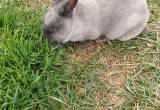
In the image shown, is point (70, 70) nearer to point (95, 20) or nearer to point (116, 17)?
point (95, 20)

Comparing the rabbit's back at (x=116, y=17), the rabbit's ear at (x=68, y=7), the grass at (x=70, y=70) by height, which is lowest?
the grass at (x=70, y=70)

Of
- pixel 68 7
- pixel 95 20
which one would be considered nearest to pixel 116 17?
pixel 95 20

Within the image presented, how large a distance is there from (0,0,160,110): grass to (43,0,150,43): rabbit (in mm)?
112

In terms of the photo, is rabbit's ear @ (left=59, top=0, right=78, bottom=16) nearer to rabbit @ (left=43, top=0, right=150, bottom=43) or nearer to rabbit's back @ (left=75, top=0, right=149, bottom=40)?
rabbit @ (left=43, top=0, right=150, bottom=43)

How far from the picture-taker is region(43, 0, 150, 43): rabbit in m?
3.52

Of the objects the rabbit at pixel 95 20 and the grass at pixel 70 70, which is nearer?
the grass at pixel 70 70

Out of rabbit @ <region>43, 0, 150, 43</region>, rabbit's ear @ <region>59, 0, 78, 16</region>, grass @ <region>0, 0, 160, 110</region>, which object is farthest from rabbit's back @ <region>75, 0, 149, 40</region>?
rabbit's ear @ <region>59, 0, 78, 16</region>

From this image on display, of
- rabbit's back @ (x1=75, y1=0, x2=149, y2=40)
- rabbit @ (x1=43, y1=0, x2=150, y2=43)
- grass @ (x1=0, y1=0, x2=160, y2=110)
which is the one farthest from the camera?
rabbit's back @ (x1=75, y1=0, x2=149, y2=40)

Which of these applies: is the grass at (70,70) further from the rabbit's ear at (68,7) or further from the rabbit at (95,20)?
the rabbit's ear at (68,7)

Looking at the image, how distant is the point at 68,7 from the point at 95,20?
48 centimetres

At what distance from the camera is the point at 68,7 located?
342 centimetres

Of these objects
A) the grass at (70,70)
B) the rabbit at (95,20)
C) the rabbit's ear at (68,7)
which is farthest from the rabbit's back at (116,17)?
the rabbit's ear at (68,7)

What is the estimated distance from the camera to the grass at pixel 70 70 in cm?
328

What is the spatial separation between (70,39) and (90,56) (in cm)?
28
